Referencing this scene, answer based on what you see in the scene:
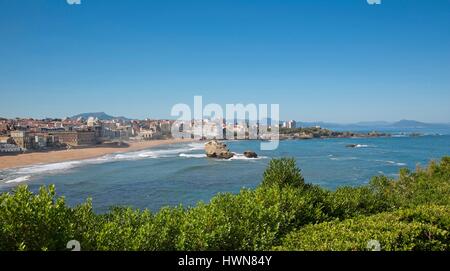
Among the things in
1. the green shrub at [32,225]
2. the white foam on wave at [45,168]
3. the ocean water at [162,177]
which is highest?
the green shrub at [32,225]

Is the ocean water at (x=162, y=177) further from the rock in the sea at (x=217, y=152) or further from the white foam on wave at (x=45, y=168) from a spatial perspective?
the rock in the sea at (x=217, y=152)

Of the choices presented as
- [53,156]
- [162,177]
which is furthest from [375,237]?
[53,156]

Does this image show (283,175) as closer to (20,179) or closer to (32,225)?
(32,225)

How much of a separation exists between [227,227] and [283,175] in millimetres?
7146

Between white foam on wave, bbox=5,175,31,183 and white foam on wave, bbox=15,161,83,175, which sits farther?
white foam on wave, bbox=15,161,83,175

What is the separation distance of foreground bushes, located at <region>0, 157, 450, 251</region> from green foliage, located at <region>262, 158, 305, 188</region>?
6.95 feet

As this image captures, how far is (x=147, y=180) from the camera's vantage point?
3656 centimetres

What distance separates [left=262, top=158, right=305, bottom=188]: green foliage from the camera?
1464cm

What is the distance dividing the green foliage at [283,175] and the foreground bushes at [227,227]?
6.95 ft

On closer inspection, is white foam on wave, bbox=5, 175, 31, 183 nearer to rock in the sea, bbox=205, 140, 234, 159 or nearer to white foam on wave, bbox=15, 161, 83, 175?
white foam on wave, bbox=15, 161, 83, 175

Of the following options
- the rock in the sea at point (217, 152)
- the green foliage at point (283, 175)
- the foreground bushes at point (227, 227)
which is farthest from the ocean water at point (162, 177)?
the foreground bushes at point (227, 227)

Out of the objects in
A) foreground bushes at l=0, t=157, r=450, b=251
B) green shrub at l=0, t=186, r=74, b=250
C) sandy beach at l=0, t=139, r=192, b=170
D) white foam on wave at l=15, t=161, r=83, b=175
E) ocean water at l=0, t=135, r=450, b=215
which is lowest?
ocean water at l=0, t=135, r=450, b=215

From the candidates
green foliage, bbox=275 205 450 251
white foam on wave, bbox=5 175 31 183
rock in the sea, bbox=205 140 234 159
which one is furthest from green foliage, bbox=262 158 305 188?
rock in the sea, bbox=205 140 234 159

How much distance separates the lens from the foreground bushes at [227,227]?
241 inches
